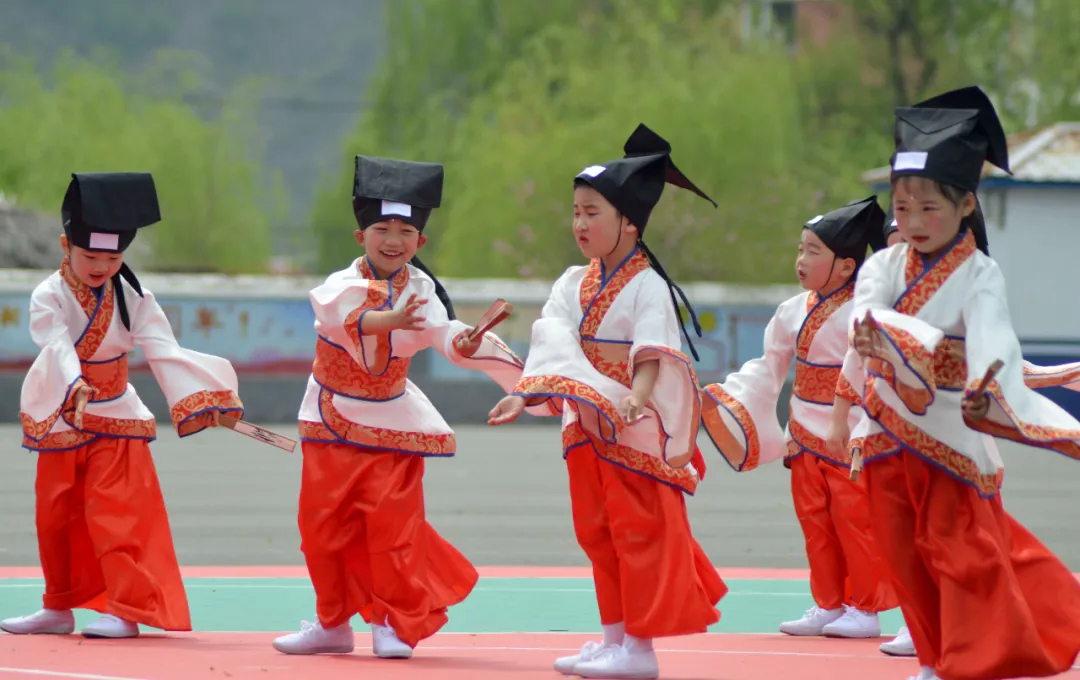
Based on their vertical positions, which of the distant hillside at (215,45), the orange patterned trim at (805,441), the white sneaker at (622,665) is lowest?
the white sneaker at (622,665)

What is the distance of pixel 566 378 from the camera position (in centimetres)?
599

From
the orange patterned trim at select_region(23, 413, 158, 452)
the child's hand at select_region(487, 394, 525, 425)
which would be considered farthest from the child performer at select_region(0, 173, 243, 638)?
the child's hand at select_region(487, 394, 525, 425)

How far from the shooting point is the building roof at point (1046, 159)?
23453 millimetres

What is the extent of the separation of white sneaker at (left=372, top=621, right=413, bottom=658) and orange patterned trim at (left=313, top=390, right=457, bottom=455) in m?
0.68

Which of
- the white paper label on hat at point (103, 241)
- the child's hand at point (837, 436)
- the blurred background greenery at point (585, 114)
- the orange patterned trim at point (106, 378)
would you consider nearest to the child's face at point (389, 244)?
the white paper label on hat at point (103, 241)

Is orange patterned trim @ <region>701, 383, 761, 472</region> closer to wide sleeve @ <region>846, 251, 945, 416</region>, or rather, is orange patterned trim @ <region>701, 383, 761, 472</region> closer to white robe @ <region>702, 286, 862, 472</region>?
white robe @ <region>702, 286, 862, 472</region>

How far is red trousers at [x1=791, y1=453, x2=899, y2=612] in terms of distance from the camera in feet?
23.6

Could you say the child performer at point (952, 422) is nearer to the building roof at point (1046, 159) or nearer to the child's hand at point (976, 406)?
the child's hand at point (976, 406)

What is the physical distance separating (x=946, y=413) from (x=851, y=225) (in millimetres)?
2169

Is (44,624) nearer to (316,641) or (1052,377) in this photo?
(316,641)

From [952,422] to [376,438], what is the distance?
87.2 inches

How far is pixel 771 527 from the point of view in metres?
11.7

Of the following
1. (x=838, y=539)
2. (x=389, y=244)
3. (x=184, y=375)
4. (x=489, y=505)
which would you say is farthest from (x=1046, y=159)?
(x=184, y=375)

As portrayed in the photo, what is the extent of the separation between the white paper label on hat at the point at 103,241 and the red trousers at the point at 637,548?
2.06 meters
